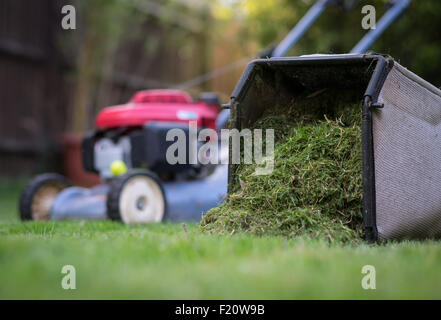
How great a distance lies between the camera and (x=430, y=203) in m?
2.96

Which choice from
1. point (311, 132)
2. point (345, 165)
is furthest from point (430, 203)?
point (311, 132)

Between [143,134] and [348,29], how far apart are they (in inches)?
199

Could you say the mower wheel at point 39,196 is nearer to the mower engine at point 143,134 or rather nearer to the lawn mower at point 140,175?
the lawn mower at point 140,175

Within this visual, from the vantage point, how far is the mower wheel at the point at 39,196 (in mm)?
4570

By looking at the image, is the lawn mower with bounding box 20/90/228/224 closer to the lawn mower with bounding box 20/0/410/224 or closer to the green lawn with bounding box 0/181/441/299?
the lawn mower with bounding box 20/0/410/224

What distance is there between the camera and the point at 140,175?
4.17 meters

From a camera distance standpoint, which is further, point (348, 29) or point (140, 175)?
point (348, 29)

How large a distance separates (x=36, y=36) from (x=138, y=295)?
8.25 m
